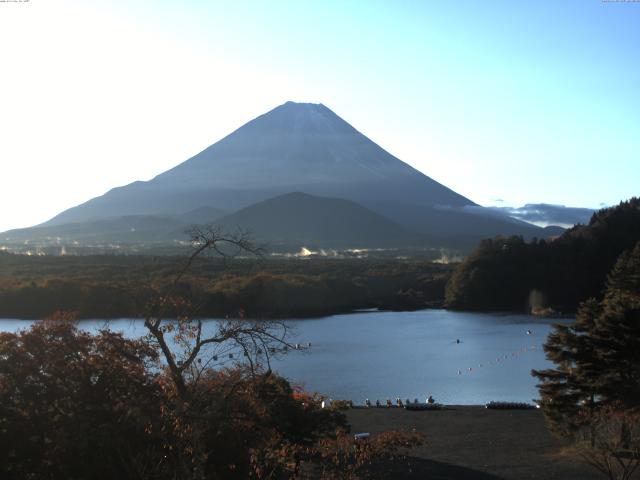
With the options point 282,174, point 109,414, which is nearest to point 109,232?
point 282,174

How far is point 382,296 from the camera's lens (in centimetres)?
4219

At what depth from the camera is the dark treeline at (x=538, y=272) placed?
3925cm

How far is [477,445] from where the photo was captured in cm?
1096

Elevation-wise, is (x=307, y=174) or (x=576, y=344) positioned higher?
(x=307, y=174)

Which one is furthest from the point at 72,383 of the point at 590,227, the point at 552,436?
the point at 590,227

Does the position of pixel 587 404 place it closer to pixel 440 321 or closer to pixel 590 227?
pixel 440 321

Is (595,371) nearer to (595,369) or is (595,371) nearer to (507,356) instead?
(595,369)

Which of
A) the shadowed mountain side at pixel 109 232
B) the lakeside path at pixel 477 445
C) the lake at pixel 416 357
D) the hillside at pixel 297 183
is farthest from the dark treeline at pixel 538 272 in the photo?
the hillside at pixel 297 183

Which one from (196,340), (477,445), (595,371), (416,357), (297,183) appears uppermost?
(297,183)

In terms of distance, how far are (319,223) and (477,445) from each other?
222 ft

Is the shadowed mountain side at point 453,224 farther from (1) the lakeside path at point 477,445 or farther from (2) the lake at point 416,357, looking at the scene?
(1) the lakeside path at point 477,445

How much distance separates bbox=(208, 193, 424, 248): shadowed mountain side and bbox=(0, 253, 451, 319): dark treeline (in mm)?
23584

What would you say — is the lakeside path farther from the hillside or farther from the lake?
the hillside

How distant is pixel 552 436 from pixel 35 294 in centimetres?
2425
